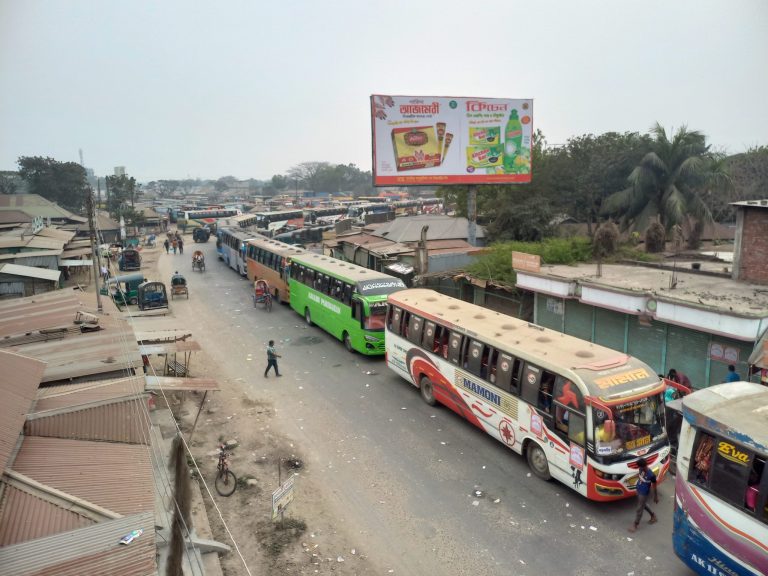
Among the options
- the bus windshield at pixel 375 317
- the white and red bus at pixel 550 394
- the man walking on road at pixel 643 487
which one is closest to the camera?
the man walking on road at pixel 643 487

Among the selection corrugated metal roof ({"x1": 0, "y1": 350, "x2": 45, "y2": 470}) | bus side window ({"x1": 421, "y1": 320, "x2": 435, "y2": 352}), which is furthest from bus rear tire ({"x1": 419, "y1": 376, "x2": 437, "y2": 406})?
corrugated metal roof ({"x1": 0, "y1": 350, "x2": 45, "y2": 470})

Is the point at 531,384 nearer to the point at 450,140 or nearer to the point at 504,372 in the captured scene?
the point at 504,372

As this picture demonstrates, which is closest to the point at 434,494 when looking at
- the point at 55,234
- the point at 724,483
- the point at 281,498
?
the point at 281,498

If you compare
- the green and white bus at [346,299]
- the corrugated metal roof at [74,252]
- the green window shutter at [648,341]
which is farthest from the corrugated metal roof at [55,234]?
the green window shutter at [648,341]

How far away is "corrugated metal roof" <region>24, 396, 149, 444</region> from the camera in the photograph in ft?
26.5

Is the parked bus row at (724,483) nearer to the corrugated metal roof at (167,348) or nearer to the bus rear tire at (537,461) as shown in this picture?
the bus rear tire at (537,461)

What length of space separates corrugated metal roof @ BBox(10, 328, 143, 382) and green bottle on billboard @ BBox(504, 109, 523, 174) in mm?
19311

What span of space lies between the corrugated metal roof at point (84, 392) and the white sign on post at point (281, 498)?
3.18 meters

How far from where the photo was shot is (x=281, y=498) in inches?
326

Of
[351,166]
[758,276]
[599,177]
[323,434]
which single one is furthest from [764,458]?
[351,166]

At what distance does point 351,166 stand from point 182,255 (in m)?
113

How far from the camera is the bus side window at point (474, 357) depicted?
11266mm

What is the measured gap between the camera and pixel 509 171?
26.5 meters

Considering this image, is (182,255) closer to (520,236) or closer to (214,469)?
(520,236)
